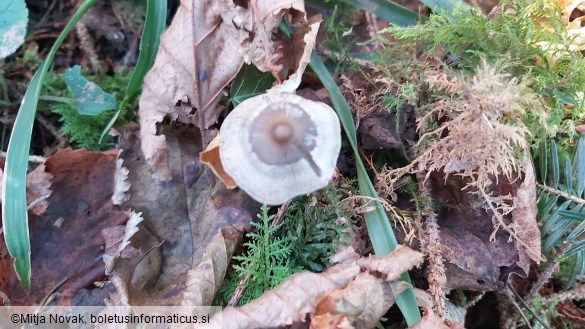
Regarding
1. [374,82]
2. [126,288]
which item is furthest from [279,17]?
[126,288]

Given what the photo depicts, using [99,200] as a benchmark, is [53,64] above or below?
above

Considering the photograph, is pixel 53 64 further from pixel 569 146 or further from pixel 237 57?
pixel 569 146

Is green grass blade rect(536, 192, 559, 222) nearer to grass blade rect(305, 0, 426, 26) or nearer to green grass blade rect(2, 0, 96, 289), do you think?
grass blade rect(305, 0, 426, 26)

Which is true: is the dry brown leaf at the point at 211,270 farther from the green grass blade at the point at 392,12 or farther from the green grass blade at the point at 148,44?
the green grass blade at the point at 392,12

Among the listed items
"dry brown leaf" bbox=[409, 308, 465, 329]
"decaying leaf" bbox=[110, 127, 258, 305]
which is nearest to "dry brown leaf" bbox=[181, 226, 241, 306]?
"decaying leaf" bbox=[110, 127, 258, 305]

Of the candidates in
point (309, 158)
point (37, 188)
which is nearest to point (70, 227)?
point (37, 188)

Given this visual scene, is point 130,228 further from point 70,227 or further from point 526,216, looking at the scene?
point 526,216

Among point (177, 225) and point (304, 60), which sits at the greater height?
point (304, 60)
